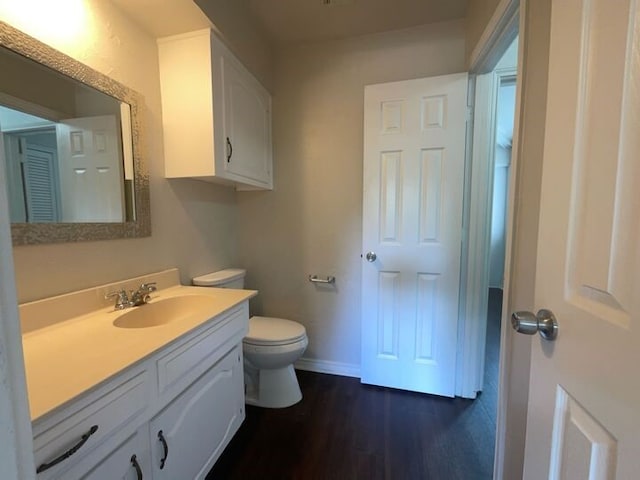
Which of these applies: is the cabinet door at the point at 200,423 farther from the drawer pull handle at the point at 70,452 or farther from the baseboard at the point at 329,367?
the baseboard at the point at 329,367

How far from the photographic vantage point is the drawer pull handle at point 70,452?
0.58 metres

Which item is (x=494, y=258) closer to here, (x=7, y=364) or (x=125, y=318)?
(x=125, y=318)

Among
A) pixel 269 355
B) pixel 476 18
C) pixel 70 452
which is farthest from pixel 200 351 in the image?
pixel 476 18

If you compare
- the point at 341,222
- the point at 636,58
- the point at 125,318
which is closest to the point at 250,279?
the point at 341,222

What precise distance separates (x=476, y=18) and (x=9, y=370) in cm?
213

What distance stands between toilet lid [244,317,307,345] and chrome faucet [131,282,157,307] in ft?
1.99

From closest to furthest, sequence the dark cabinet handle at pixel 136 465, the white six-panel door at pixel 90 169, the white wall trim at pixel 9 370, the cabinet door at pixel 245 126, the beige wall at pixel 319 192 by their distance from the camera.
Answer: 1. the white wall trim at pixel 9 370
2. the dark cabinet handle at pixel 136 465
3. the white six-panel door at pixel 90 169
4. the cabinet door at pixel 245 126
5. the beige wall at pixel 319 192

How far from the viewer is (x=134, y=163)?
1303 mm

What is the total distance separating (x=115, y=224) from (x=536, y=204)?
63.5 inches

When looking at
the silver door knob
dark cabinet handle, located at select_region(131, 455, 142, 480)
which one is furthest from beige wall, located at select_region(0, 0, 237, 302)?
the silver door knob

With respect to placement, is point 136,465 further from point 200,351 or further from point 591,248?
point 591,248

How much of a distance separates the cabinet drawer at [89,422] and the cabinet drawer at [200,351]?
8 cm

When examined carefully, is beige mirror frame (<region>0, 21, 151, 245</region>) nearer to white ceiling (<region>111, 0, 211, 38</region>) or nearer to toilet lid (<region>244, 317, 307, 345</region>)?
white ceiling (<region>111, 0, 211, 38</region>)

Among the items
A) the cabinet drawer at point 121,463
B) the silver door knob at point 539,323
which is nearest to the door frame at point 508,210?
the silver door knob at point 539,323
